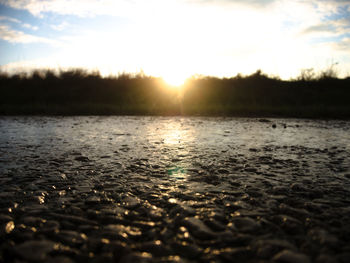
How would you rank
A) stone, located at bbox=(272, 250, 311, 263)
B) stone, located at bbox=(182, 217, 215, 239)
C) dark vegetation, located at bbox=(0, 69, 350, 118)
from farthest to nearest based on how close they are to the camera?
dark vegetation, located at bbox=(0, 69, 350, 118)
stone, located at bbox=(182, 217, 215, 239)
stone, located at bbox=(272, 250, 311, 263)

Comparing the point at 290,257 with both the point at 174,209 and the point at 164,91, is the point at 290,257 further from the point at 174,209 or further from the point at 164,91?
the point at 164,91

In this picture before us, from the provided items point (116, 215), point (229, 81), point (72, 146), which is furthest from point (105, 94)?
point (116, 215)

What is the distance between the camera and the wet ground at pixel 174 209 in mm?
1315

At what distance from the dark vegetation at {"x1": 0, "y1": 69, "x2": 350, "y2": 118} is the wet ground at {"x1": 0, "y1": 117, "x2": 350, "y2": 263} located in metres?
11.7

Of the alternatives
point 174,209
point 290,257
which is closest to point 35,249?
point 174,209

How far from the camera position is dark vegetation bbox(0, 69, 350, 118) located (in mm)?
16594

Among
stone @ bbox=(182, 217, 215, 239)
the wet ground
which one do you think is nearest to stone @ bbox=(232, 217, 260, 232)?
the wet ground

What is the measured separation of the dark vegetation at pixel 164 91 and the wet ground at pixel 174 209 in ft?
38.5

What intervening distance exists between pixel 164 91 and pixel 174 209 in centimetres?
1716

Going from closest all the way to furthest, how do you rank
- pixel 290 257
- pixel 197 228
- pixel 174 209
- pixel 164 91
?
pixel 290 257
pixel 197 228
pixel 174 209
pixel 164 91

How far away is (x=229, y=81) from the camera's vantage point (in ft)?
65.7

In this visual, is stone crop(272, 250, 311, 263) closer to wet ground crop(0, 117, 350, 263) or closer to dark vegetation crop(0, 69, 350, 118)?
wet ground crop(0, 117, 350, 263)

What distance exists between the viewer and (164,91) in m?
18.5

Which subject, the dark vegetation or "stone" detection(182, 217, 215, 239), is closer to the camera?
"stone" detection(182, 217, 215, 239)
